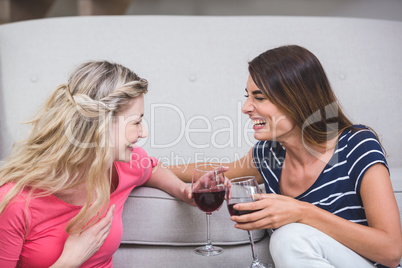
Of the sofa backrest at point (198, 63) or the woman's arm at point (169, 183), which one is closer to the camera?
the woman's arm at point (169, 183)

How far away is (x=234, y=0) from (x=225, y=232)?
269 cm

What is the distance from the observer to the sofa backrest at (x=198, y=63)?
1936mm

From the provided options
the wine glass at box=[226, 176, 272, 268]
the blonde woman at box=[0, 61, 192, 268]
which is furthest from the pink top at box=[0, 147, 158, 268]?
the wine glass at box=[226, 176, 272, 268]

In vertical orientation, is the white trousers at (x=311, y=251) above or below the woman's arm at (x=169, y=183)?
below

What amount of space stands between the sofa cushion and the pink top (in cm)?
9

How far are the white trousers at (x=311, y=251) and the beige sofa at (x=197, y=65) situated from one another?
85 cm

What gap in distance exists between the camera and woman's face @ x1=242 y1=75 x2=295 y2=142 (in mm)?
1249

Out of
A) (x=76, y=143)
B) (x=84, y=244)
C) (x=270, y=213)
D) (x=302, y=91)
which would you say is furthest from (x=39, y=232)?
(x=302, y=91)

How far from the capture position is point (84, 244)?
1.03 meters

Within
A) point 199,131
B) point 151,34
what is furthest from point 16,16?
point 199,131

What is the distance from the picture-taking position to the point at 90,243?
1.04 m

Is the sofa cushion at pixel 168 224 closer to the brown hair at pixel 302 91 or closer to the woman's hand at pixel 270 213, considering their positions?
the woman's hand at pixel 270 213

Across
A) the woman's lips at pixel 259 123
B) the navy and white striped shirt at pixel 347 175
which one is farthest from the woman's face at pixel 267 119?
the navy and white striped shirt at pixel 347 175

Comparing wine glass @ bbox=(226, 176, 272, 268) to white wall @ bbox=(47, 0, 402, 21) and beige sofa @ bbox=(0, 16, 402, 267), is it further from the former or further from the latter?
white wall @ bbox=(47, 0, 402, 21)
